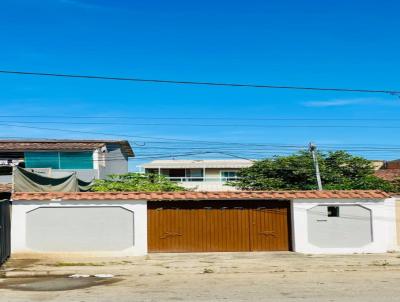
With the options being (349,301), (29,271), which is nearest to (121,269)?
(29,271)

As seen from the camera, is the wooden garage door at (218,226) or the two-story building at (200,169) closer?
the wooden garage door at (218,226)

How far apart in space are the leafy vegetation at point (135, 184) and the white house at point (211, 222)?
28.0 feet

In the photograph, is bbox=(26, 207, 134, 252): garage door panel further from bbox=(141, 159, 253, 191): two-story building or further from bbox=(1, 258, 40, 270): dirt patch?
bbox=(141, 159, 253, 191): two-story building

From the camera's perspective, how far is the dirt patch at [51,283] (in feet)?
44.4

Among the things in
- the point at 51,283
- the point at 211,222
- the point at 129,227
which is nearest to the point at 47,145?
the point at 129,227

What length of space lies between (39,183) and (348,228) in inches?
493

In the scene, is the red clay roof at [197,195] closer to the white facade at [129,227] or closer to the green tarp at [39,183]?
the white facade at [129,227]

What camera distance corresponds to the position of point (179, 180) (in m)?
50.2

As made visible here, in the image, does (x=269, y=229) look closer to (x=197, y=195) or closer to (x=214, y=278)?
(x=197, y=195)

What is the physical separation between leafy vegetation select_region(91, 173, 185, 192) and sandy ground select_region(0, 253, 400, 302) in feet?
34.0

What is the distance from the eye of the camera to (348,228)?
21.9m

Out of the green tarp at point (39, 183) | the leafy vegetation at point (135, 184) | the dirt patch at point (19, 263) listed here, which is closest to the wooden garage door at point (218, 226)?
the dirt patch at point (19, 263)

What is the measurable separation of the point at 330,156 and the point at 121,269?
2648cm

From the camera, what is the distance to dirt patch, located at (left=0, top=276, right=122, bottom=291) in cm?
1354
